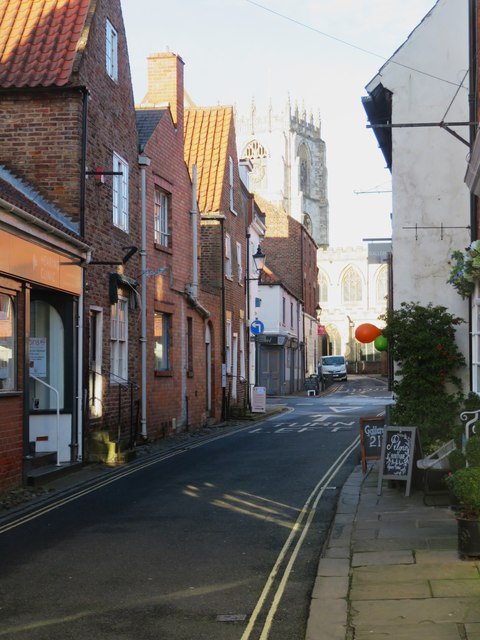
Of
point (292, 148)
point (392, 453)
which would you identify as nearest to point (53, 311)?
point (392, 453)

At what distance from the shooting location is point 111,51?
1977 cm

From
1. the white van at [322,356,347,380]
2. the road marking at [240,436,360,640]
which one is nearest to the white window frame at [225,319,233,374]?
the road marking at [240,436,360,640]

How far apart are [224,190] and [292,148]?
9749 centimetres

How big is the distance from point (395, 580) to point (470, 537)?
2.97 ft

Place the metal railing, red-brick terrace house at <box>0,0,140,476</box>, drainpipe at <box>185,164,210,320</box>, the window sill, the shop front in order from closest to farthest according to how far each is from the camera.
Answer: the shop front
red-brick terrace house at <box>0,0,140,476</box>
the metal railing
the window sill
drainpipe at <box>185,164,210,320</box>

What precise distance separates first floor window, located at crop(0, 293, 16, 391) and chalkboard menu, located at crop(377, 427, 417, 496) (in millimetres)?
5607

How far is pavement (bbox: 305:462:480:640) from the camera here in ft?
19.9

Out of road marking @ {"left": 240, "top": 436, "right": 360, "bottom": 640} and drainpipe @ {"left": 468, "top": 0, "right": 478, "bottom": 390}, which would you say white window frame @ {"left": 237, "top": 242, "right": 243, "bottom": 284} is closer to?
road marking @ {"left": 240, "top": 436, "right": 360, "bottom": 640}

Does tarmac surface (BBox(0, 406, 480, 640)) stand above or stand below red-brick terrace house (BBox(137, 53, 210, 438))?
below

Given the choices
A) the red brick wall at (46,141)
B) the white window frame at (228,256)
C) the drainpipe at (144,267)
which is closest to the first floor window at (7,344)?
the red brick wall at (46,141)

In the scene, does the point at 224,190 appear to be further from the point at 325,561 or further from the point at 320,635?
the point at 320,635

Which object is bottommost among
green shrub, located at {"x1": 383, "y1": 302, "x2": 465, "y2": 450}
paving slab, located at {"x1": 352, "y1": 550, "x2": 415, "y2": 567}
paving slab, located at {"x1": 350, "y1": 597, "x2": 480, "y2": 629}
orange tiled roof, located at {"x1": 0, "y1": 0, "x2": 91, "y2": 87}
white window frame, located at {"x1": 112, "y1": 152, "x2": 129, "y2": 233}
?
paving slab, located at {"x1": 352, "y1": 550, "x2": 415, "y2": 567}

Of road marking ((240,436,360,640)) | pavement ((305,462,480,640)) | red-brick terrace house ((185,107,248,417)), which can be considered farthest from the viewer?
red-brick terrace house ((185,107,248,417))

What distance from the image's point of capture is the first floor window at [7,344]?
13.7 metres
